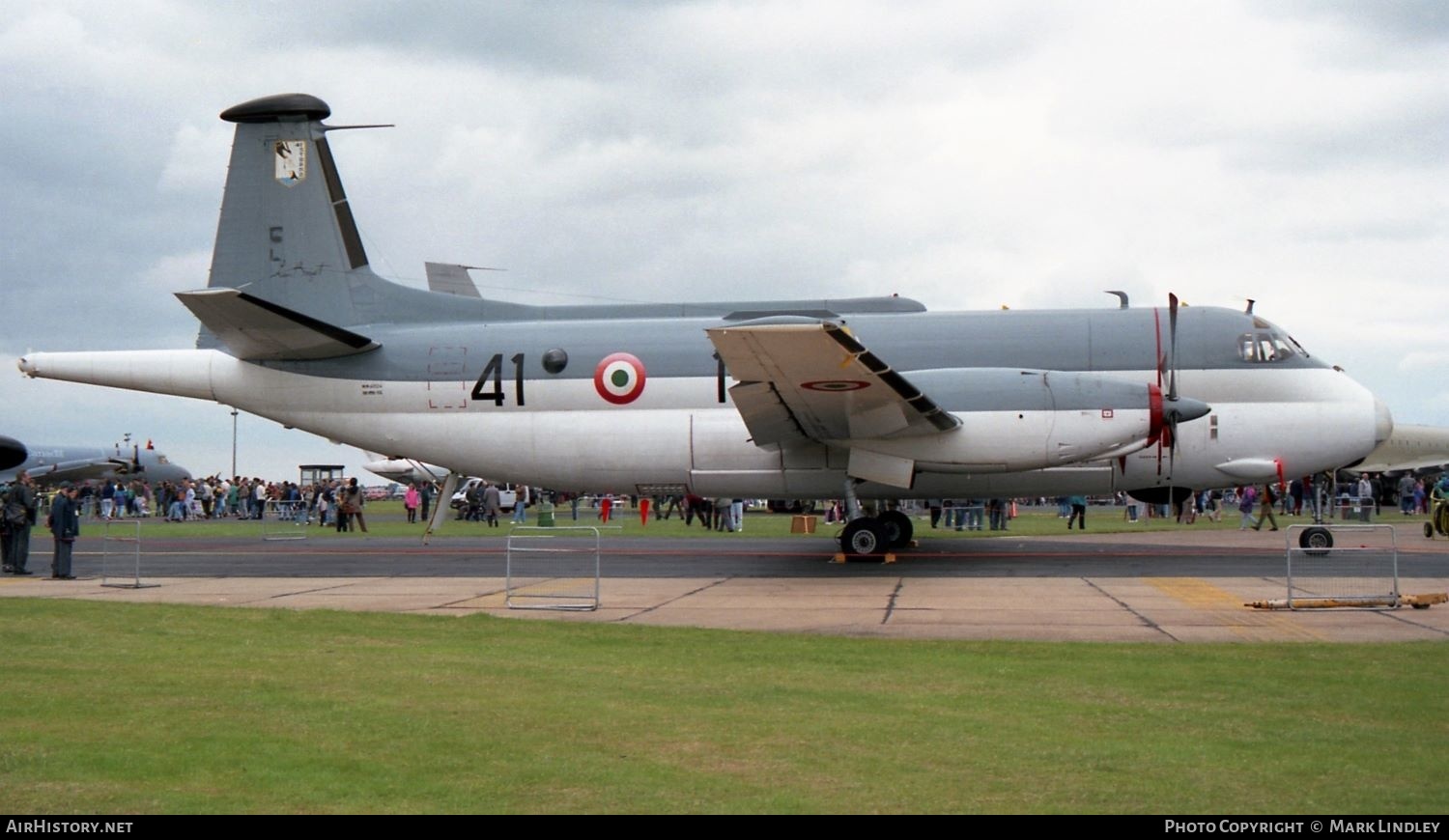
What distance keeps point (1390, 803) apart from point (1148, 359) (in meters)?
16.9

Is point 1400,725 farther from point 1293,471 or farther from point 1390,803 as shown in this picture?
point 1293,471

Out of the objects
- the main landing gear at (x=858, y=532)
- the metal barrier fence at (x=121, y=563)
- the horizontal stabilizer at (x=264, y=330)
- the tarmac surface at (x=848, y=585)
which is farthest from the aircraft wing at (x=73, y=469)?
the main landing gear at (x=858, y=532)

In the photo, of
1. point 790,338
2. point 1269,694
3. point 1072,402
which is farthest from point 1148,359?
point 1269,694

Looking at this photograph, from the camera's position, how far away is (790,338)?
18.1m

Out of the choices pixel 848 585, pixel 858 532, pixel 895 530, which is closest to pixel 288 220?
pixel 858 532

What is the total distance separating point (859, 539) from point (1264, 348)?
797 centimetres

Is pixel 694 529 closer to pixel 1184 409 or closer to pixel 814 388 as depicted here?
pixel 814 388

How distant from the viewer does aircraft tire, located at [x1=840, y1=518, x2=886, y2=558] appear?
22359 millimetres

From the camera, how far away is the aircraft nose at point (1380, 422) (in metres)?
22.7

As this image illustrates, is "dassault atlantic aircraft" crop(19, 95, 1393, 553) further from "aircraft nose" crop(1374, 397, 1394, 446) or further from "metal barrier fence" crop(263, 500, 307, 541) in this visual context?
"metal barrier fence" crop(263, 500, 307, 541)

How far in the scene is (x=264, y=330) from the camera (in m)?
23.2

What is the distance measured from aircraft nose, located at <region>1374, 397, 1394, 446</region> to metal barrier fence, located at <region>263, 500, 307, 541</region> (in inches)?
1131

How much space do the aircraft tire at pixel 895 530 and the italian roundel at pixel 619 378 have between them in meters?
5.11

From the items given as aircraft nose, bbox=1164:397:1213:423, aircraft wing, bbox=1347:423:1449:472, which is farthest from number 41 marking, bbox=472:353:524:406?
aircraft wing, bbox=1347:423:1449:472
